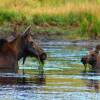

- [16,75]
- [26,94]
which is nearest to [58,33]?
[16,75]

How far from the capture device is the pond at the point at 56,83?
1392cm

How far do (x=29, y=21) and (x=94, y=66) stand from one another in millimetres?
16537

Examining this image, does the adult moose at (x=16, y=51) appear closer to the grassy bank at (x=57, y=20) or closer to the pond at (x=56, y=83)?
the pond at (x=56, y=83)

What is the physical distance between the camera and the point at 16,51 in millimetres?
19078

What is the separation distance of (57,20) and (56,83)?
70.0 ft

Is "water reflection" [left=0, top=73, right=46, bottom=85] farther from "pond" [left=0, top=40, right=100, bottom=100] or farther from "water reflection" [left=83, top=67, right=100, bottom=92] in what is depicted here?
"water reflection" [left=83, top=67, right=100, bottom=92]

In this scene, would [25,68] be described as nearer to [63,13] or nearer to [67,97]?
[67,97]

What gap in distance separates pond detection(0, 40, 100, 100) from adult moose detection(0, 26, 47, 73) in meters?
0.34

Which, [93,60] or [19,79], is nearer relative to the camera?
[19,79]

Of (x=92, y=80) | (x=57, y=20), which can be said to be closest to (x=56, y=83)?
(x=92, y=80)

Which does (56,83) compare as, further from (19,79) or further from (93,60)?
(93,60)

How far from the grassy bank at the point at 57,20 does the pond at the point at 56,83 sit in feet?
33.1

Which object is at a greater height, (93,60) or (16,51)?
(16,51)

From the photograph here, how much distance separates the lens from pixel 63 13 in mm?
37906
